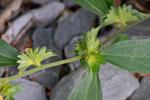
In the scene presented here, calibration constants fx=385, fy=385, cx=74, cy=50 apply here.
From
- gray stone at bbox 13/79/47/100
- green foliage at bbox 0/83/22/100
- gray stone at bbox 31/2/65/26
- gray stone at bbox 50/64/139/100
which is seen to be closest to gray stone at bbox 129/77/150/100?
gray stone at bbox 50/64/139/100

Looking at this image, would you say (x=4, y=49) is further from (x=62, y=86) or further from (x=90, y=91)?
(x=62, y=86)

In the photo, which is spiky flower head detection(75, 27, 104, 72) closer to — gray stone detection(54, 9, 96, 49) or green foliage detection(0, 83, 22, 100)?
green foliage detection(0, 83, 22, 100)

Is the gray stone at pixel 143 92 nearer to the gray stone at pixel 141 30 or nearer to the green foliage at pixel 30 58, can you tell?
the gray stone at pixel 141 30

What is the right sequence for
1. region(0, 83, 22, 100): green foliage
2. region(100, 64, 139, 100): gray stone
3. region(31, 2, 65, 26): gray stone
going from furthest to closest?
region(31, 2, 65, 26): gray stone
region(100, 64, 139, 100): gray stone
region(0, 83, 22, 100): green foliage

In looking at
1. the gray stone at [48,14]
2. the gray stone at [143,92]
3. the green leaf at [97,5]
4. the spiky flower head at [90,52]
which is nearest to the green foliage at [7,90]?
the spiky flower head at [90,52]

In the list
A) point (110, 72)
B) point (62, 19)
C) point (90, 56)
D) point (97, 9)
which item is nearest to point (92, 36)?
point (90, 56)

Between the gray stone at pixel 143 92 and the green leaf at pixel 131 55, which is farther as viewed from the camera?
the gray stone at pixel 143 92
